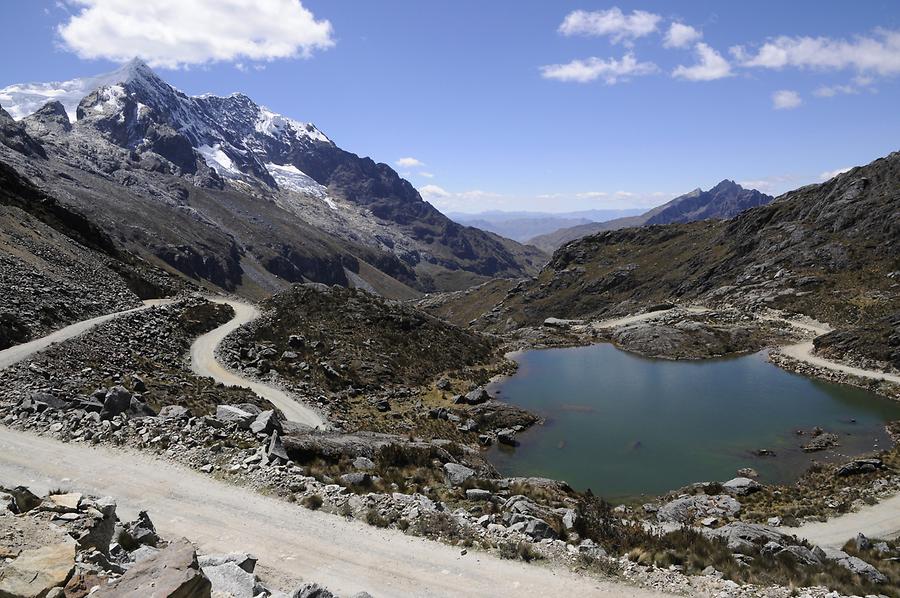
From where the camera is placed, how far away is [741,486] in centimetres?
2931

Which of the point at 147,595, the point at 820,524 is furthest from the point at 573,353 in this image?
the point at 147,595

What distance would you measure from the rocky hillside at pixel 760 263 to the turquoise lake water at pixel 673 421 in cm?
2573

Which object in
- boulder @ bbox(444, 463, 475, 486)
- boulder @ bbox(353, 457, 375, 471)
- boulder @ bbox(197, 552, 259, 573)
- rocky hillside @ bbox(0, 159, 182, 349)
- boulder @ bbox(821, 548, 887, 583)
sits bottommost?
boulder @ bbox(821, 548, 887, 583)

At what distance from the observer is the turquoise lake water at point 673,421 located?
34.1 meters

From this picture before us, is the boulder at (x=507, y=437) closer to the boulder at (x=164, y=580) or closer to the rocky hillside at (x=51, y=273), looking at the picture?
the boulder at (x=164, y=580)

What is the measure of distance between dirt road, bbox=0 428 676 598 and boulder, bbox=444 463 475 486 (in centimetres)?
601

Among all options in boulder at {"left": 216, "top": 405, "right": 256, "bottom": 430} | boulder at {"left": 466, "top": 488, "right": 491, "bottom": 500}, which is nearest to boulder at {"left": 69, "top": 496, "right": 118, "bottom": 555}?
boulder at {"left": 216, "top": 405, "right": 256, "bottom": 430}

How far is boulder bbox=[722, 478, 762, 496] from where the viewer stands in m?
28.8

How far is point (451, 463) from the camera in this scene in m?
24.1

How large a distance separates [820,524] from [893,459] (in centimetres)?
Result: 1262

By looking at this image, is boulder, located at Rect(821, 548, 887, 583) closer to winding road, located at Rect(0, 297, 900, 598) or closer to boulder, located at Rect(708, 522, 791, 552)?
boulder, located at Rect(708, 522, 791, 552)

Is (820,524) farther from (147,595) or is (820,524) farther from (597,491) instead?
(147,595)

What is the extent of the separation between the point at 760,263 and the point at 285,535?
110 meters

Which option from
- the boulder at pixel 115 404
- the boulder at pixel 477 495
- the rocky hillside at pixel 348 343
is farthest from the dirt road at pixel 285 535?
the rocky hillside at pixel 348 343
